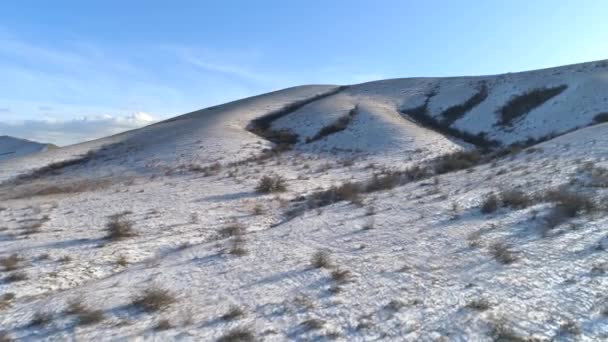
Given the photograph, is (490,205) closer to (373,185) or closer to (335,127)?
(373,185)

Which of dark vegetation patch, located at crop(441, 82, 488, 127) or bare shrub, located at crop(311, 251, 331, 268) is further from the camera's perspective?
dark vegetation patch, located at crop(441, 82, 488, 127)

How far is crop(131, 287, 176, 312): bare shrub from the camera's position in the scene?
8.48m

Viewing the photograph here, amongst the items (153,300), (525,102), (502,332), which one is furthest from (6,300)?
(525,102)

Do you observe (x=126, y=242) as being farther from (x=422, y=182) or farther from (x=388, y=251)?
(x=422, y=182)

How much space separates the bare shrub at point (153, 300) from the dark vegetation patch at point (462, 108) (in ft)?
114

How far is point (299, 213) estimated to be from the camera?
1653 centimetres

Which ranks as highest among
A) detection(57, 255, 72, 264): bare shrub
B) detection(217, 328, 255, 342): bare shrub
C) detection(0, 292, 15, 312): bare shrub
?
detection(57, 255, 72, 264): bare shrub

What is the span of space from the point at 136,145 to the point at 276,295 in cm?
3334

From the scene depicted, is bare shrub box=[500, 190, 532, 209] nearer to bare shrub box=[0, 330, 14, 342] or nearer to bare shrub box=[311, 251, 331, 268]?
bare shrub box=[311, 251, 331, 268]

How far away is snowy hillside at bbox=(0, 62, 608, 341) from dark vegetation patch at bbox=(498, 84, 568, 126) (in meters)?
11.8

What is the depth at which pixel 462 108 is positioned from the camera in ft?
142

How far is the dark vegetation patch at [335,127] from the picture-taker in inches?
1492

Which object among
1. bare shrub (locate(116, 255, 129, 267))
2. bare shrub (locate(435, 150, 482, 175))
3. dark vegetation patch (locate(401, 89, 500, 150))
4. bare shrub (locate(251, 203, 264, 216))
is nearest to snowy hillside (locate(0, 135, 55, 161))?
dark vegetation patch (locate(401, 89, 500, 150))

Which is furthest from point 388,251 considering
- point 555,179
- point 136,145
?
point 136,145
